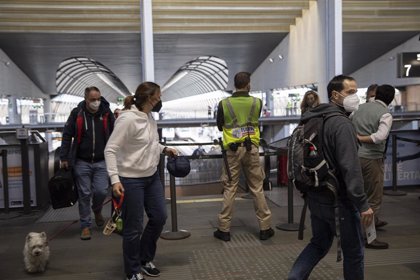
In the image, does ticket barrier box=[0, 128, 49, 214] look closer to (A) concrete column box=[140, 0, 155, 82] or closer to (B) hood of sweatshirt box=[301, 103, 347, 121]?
(B) hood of sweatshirt box=[301, 103, 347, 121]

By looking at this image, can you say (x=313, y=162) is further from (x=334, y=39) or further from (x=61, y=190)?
(x=334, y=39)

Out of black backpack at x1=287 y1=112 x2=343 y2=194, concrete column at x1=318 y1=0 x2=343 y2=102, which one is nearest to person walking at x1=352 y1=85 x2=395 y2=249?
black backpack at x1=287 y1=112 x2=343 y2=194

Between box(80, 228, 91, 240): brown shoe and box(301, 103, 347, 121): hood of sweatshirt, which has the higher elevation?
box(301, 103, 347, 121): hood of sweatshirt

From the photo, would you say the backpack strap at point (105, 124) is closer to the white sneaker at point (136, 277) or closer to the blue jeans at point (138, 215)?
the blue jeans at point (138, 215)

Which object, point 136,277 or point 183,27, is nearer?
point 136,277

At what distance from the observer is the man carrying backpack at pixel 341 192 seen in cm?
267

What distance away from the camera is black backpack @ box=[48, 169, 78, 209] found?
4.84 metres

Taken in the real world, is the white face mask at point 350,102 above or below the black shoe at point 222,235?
above

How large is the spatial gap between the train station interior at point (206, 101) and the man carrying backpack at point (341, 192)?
3.02 ft

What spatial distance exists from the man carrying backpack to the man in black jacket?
9.22ft

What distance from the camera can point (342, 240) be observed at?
2.83 metres

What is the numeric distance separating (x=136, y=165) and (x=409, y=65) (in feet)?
17.1

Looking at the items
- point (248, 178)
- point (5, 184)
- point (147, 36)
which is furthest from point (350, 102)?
point (147, 36)

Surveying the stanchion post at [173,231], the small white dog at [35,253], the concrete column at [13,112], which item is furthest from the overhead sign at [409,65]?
the concrete column at [13,112]
